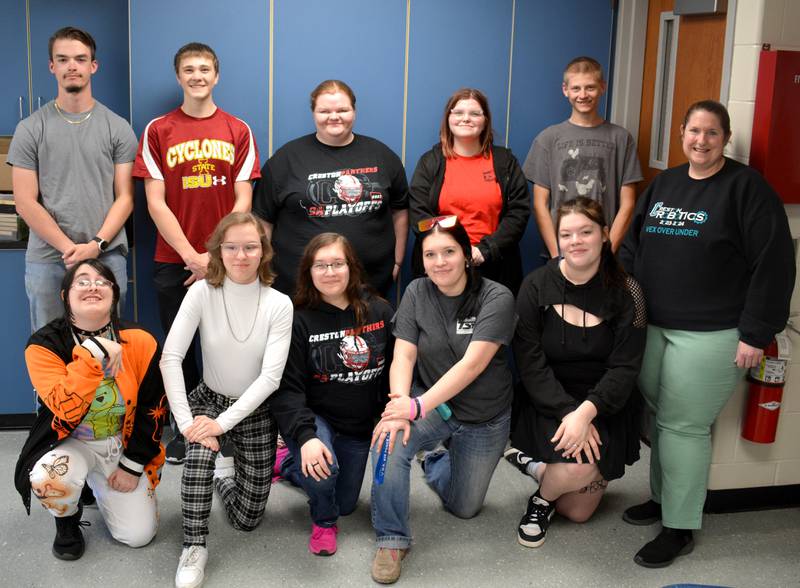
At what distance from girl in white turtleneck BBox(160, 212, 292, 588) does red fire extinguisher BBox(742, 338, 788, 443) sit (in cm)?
160

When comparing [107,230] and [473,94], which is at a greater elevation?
[473,94]

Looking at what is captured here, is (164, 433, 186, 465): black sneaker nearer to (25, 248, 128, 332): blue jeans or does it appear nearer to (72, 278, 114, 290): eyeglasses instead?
(25, 248, 128, 332): blue jeans

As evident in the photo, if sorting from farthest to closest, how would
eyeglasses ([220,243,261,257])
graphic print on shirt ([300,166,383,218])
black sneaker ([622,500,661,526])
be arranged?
graphic print on shirt ([300,166,383,218])
black sneaker ([622,500,661,526])
eyeglasses ([220,243,261,257])

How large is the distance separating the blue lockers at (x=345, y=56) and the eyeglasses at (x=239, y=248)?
102cm

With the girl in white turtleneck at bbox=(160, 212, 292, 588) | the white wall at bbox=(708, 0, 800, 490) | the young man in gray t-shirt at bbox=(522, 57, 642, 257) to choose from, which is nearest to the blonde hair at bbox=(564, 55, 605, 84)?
the young man in gray t-shirt at bbox=(522, 57, 642, 257)

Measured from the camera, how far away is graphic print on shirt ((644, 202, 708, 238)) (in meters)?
2.88

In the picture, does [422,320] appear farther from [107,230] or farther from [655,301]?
[107,230]

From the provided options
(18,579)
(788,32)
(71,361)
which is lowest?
(18,579)

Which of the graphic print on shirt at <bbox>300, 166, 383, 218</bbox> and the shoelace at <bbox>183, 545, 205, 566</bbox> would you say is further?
the graphic print on shirt at <bbox>300, 166, 383, 218</bbox>

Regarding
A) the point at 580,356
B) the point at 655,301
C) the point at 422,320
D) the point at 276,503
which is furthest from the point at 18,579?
the point at 655,301

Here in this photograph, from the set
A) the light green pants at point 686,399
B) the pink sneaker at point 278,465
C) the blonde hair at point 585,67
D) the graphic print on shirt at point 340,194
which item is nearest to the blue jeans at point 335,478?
the pink sneaker at point 278,465

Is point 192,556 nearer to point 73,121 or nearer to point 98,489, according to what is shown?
point 98,489

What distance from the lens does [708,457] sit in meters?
3.03

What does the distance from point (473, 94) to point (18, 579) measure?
7.71ft
